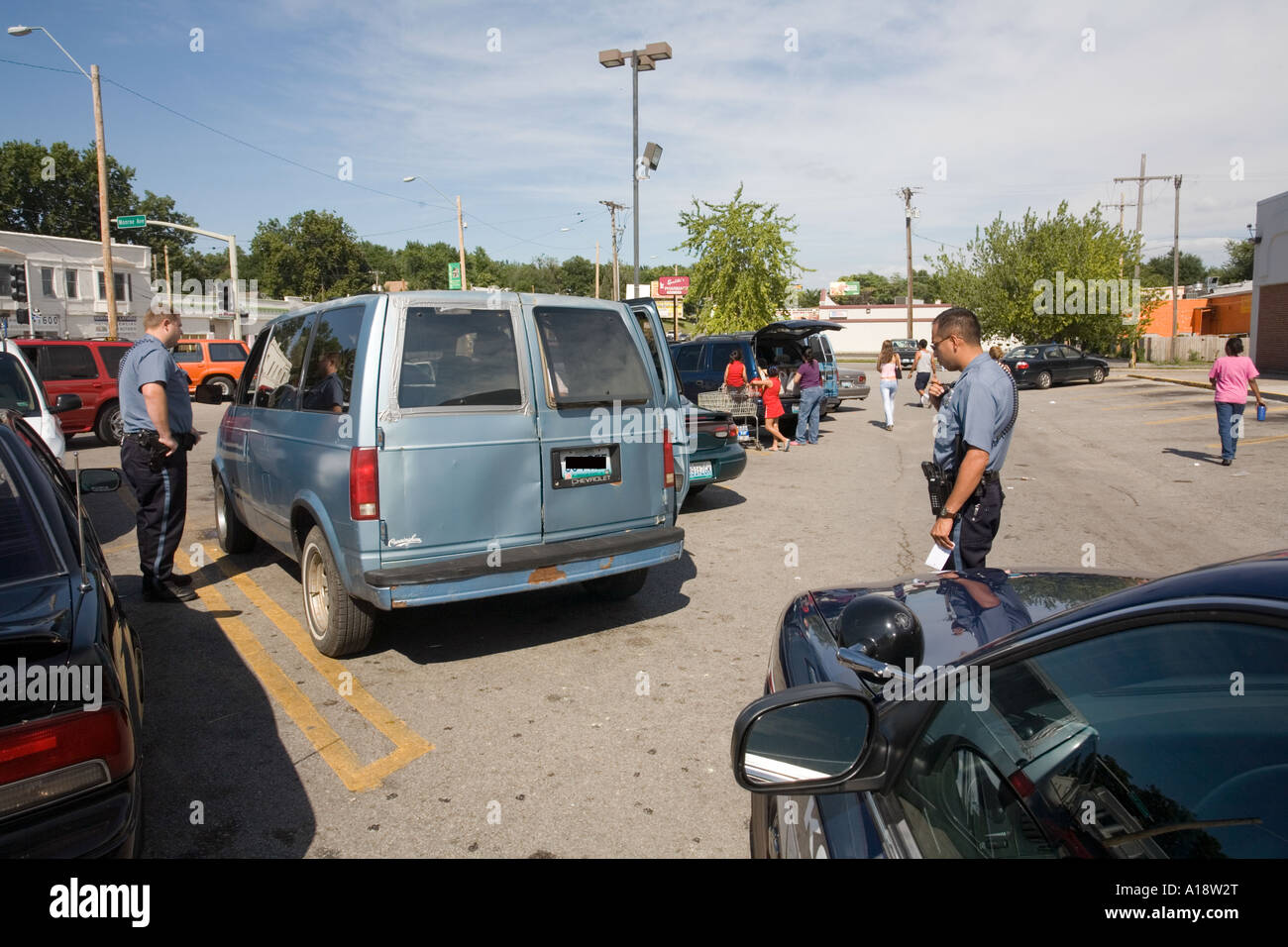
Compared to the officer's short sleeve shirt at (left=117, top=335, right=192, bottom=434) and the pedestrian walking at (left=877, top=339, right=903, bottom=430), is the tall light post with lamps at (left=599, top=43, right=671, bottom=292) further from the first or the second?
the officer's short sleeve shirt at (left=117, top=335, right=192, bottom=434)

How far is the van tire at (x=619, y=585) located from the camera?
5988 millimetres

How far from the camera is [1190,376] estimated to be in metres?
29.7

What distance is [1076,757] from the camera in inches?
61.1

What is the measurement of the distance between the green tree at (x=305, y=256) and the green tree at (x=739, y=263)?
5392 cm

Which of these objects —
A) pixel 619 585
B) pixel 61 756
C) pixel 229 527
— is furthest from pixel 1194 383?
pixel 61 756

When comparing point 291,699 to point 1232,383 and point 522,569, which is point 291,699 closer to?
point 522,569

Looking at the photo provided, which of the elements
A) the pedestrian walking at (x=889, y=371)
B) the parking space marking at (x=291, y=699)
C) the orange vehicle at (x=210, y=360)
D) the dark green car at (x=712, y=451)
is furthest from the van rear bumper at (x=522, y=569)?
the orange vehicle at (x=210, y=360)

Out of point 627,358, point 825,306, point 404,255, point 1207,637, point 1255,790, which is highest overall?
point 404,255

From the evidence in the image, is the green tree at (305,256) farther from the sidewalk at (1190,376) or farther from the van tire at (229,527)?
the van tire at (229,527)
